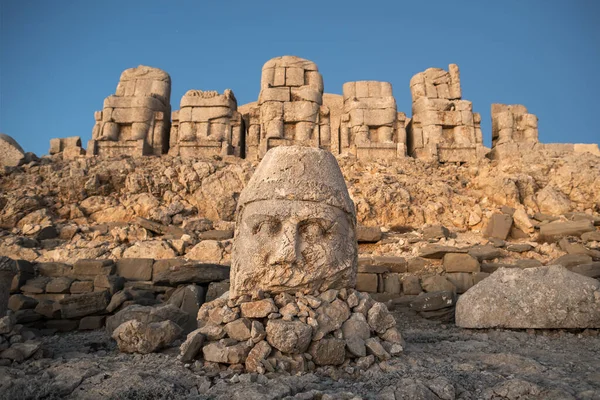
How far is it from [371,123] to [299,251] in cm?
1109

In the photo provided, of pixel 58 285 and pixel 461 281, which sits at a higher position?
pixel 461 281

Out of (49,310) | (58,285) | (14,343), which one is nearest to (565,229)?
(14,343)

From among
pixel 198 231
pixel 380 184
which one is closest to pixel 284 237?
pixel 198 231

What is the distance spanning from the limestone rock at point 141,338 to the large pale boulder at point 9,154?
10495mm

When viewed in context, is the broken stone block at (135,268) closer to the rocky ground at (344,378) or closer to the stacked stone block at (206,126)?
the rocky ground at (344,378)

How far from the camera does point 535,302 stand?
478 centimetres

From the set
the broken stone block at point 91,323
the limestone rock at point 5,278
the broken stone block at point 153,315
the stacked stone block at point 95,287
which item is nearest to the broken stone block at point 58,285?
the stacked stone block at point 95,287

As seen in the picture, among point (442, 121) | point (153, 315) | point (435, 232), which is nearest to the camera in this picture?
point (153, 315)

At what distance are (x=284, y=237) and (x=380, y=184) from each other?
756cm

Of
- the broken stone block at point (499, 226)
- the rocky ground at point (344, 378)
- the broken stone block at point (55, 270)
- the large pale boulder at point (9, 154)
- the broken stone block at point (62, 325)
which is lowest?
the broken stone block at point (62, 325)

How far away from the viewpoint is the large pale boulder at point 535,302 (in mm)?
4648

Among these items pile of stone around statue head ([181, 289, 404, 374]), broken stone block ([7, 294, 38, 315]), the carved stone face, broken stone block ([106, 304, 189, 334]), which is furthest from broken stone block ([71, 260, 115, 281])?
the carved stone face

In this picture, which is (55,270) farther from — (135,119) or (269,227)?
(135,119)

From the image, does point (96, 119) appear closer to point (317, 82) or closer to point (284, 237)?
point (317, 82)
